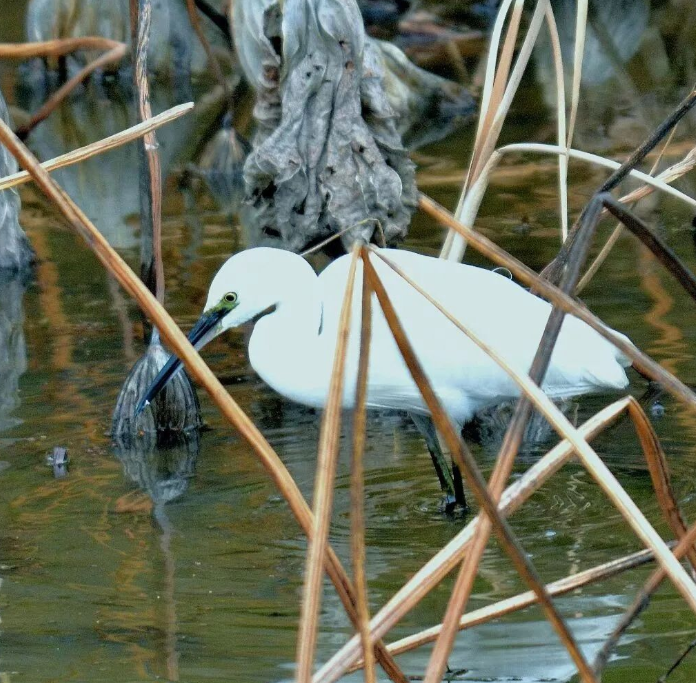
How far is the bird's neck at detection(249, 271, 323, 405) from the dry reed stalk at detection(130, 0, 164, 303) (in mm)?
662

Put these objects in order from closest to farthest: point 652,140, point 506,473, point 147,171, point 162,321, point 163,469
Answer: point 162,321, point 506,473, point 652,140, point 163,469, point 147,171

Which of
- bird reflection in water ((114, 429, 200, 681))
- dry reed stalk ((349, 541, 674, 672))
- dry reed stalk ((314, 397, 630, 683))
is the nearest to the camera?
dry reed stalk ((314, 397, 630, 683))

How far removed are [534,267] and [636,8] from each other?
24.4 feet

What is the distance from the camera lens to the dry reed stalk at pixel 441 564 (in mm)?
1815

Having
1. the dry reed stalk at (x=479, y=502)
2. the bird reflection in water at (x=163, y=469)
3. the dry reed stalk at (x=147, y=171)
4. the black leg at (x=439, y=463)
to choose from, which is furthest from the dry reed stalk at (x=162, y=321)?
the dry reed stalk at (x=147, y=171)

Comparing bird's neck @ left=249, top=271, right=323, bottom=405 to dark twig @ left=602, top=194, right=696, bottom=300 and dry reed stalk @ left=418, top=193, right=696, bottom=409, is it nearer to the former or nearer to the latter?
dry reed stalk @ left=418, top=193, right=696, bottom=409

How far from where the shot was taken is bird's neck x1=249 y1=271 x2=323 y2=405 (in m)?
3.43

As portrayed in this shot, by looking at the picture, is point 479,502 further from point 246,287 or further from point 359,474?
point 246,287

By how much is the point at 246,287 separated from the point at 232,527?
0.61 m

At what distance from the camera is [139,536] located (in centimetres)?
328

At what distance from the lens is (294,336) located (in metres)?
3.45

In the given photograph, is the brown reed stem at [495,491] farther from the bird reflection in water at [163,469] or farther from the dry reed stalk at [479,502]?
the bird reflection in water at [163,469]

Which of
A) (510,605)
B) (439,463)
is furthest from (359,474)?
(439,463)

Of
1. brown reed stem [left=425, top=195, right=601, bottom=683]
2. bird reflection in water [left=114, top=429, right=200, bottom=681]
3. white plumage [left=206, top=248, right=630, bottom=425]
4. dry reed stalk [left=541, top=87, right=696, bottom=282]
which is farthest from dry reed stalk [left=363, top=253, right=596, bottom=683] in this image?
white plumage [left=206, top=248, right=630, bottom=425]
